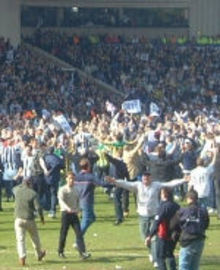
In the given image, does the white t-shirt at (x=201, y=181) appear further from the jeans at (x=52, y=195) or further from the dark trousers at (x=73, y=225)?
the dark trousers at (x=73, y=225)

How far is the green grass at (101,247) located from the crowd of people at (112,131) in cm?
37

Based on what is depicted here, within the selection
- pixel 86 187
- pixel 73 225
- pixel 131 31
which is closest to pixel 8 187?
pixel 86 187

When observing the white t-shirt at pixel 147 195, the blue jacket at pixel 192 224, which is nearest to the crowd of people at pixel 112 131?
the white t-shirt at pixel 147 195

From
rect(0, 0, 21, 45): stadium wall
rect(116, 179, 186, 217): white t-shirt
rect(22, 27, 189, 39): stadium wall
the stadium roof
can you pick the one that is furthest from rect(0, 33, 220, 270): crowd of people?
rect(22, 27, 189, 39): stadium wall

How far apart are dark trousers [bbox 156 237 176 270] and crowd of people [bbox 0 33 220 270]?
0.13ft

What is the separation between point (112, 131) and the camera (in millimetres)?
43562

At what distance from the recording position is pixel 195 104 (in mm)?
62438

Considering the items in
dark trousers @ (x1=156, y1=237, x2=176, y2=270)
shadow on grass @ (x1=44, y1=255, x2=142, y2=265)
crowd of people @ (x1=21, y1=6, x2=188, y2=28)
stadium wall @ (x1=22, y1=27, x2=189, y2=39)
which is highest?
crowd of people @ (x1=21, y1=6, x2=188, y2=28)

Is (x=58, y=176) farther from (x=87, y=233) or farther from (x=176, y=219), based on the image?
(x=176, y=219)

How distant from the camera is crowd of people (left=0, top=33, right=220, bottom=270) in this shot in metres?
29.9

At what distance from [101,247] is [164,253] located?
5.15 m

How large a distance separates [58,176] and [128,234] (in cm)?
Answer: 421

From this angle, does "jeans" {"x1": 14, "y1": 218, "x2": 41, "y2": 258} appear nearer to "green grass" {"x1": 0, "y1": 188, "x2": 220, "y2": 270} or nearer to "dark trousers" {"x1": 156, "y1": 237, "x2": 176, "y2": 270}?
"green grass" {"x1": 0, "y1": 188, "x2": 220, "y2": 270}

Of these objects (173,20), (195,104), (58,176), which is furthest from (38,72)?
(58,176)
